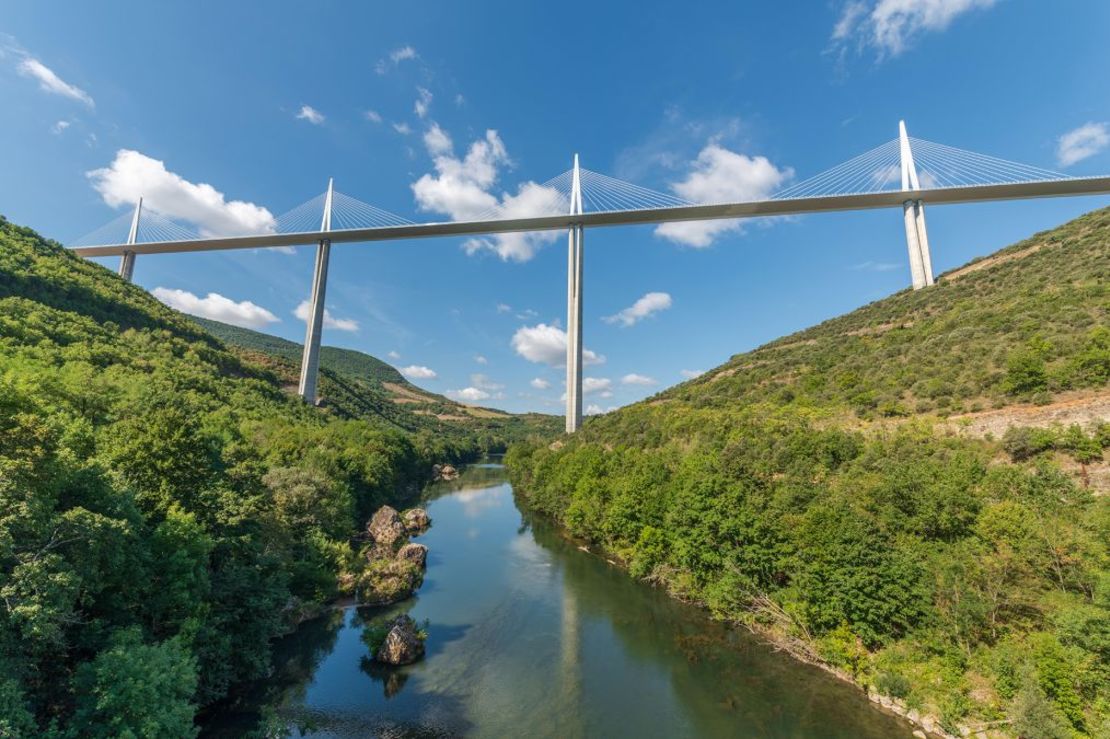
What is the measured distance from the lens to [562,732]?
1188 cm

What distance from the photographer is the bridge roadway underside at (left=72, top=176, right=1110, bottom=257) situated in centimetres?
4012

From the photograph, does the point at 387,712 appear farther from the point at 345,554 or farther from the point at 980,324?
the point at 980,324

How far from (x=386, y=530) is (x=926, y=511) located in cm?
2578

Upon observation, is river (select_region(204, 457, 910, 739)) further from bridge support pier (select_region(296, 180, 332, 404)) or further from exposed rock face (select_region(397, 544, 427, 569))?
bridge support pier (select_region(296, 180, 332, 404))

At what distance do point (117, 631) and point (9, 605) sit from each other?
7.56 ft

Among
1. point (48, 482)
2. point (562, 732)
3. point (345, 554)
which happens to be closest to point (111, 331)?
point (345, 554)

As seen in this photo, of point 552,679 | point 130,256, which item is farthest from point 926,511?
point 130,256

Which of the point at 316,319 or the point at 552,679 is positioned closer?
the point at 552,679

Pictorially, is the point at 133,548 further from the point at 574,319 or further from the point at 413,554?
the point at 574,319

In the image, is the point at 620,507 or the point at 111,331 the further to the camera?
the point at 111,331

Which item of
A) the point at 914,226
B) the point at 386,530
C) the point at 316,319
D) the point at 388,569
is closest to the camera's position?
the point at 388,569

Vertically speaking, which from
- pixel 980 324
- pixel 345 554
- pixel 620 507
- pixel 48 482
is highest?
pixel 980 324

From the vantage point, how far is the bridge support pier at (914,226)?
42.0 metres

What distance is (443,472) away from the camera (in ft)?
205
